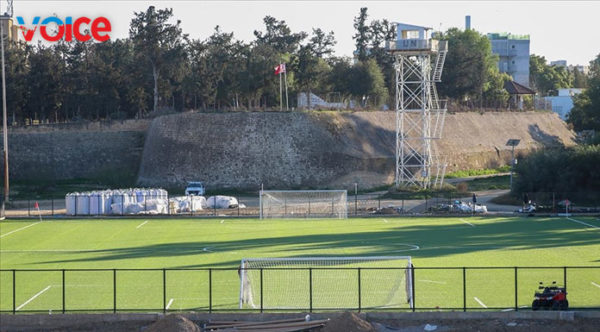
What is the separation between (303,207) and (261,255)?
21814 millimetres

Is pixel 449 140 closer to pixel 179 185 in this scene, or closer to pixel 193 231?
pixel 179 185

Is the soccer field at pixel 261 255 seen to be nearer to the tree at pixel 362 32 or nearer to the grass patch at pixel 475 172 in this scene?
the grass patch at pixel 475 172

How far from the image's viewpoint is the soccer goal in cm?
6034

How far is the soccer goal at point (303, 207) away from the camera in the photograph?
198ft

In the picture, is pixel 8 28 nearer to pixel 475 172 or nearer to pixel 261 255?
pixel 475 172

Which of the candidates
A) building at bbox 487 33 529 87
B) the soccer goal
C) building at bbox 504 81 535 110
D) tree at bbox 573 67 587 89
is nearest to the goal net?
the soccer goal

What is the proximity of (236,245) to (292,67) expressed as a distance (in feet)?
187

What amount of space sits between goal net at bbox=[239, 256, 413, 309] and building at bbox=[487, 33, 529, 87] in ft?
430

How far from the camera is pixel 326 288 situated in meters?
30.9

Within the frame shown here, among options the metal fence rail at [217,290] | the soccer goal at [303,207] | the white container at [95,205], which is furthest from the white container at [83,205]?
the metal fence rail at [217,290]

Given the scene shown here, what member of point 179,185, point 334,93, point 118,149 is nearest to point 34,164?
point 118,149

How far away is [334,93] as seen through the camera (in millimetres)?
109000

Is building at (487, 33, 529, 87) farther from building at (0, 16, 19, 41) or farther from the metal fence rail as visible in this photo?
the metal fence rail

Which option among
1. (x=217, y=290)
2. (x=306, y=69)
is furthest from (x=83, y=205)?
(x=306, y=69)
